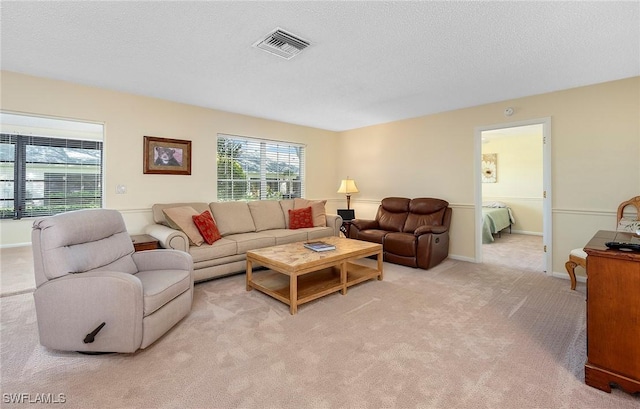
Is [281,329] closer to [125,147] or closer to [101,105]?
[125,147]

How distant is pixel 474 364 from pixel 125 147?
4430 mm

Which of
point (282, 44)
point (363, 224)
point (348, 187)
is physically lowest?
point (363, 224)

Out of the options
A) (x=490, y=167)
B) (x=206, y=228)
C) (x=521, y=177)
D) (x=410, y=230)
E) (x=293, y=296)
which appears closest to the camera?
(x=293, y=296)

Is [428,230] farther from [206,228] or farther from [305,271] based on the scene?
[206,228]

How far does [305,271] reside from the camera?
2.71 meters

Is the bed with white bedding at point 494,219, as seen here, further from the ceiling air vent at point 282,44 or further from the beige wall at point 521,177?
the ceiling air vent at point 282,44

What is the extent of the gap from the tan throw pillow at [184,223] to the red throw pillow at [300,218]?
5.32 feet

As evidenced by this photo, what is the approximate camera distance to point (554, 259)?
3764 mm

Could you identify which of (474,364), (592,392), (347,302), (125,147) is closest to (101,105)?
(125,147)

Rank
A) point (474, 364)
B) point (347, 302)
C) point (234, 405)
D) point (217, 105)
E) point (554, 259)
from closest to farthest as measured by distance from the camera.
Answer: point (234, 405) < point (474, 364) < point (347, 302) < point (554, 259) < point (217, 105)

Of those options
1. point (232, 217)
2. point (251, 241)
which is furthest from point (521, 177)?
point (232, 217)

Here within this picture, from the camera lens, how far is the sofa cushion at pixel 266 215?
15.0 ft

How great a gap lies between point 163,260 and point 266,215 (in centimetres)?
217

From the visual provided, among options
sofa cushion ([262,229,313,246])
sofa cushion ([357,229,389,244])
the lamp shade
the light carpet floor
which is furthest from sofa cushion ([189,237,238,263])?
the lamp shade
